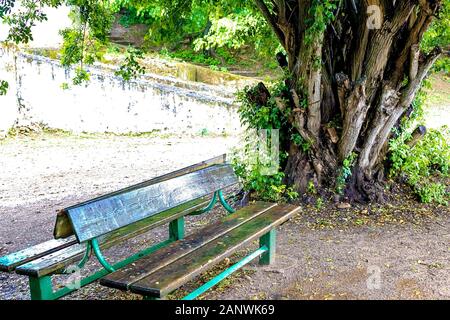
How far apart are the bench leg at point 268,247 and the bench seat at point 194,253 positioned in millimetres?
162

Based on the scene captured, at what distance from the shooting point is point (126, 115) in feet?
40.4

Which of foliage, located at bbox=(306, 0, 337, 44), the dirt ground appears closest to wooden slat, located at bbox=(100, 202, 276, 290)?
the dirt ground

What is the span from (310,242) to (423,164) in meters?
2.32

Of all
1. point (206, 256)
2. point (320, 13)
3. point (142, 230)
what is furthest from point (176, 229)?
point (320, 13)

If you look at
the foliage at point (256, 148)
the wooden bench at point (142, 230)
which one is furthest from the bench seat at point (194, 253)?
the foliage at point (256, 148)

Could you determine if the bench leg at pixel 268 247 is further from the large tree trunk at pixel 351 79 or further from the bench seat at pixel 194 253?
the large tree trunk at pixel 351 79

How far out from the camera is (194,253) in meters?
3.47

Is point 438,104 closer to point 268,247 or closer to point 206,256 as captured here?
point 268,247

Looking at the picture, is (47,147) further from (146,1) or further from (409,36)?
(409,36)

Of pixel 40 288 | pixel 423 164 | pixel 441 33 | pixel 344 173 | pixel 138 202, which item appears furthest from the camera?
pixel 441 33

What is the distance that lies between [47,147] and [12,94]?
1.94 meters
